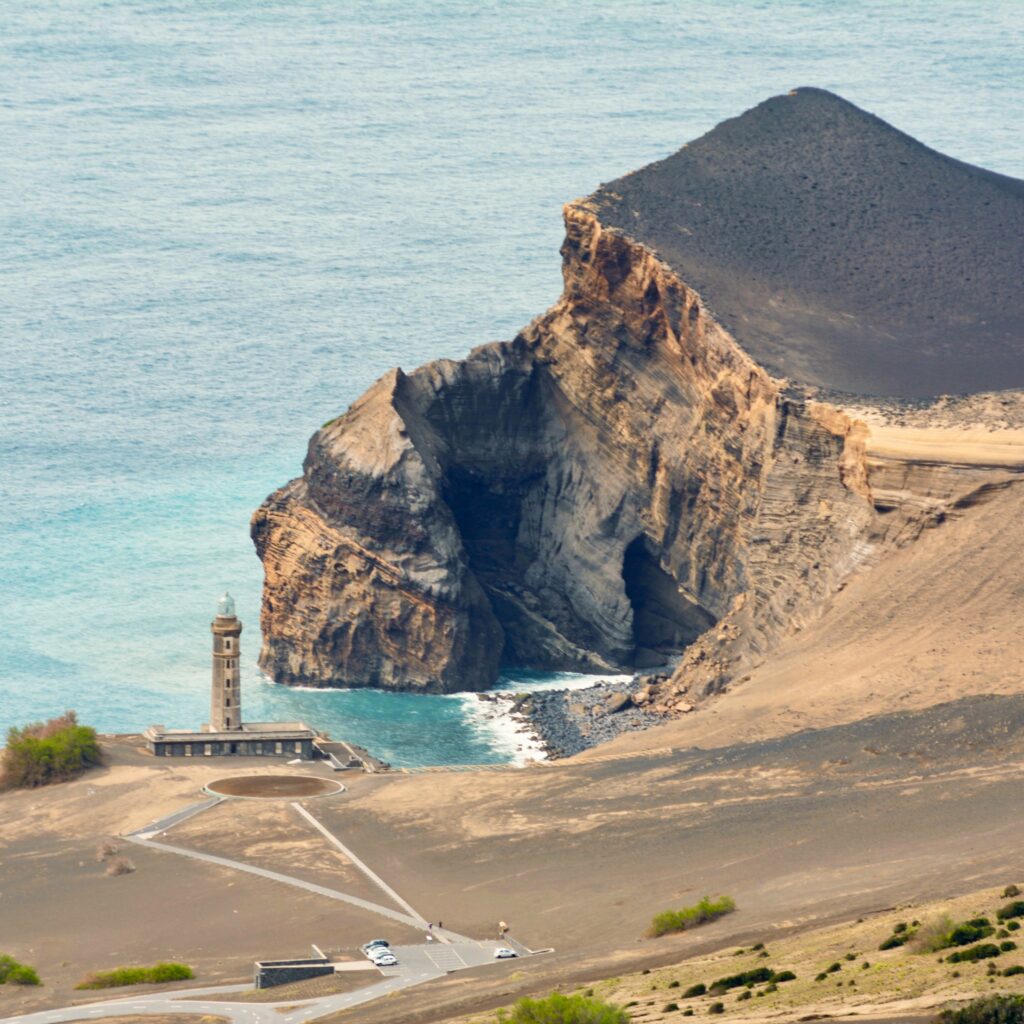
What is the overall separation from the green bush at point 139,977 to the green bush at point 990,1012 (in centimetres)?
3290

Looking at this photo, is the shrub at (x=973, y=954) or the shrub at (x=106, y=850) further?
the shrub at (x=106, y=850)

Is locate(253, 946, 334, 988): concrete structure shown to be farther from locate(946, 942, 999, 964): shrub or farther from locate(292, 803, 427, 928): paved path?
locate(946, 942, 999, 964): shrub

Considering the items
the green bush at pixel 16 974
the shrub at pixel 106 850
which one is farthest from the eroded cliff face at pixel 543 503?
the green bush at pixel 16 974

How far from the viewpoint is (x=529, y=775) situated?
13225cm

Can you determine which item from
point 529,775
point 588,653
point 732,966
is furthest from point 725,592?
point 732,966

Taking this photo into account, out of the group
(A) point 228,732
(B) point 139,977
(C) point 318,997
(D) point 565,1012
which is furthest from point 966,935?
(A) point 228,732

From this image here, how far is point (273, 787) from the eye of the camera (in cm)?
13438

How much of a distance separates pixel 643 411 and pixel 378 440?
42.6 ft

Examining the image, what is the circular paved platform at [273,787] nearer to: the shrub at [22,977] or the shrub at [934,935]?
the shrub at [22,977]

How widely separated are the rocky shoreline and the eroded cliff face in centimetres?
246

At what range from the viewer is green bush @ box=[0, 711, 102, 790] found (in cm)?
13538

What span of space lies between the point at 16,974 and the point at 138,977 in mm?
3984

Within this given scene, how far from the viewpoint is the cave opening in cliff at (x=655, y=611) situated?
535 ft

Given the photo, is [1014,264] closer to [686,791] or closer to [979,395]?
[979,395]
